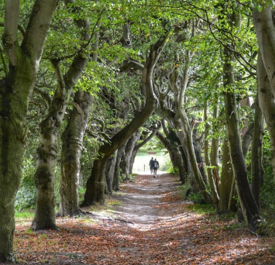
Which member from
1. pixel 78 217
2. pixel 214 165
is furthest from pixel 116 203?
pixel 214 165

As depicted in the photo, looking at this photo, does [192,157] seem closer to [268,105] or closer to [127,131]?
[127,131]

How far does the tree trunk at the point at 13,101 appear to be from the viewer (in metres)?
6.18

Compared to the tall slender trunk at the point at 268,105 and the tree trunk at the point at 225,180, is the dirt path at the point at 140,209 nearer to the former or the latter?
the tree trunk at the point at 225,180

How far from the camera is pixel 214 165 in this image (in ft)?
45.9

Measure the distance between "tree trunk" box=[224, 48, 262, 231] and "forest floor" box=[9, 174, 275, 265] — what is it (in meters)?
0.48

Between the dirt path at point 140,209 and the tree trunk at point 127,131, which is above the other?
the tree trunk at point 127,131

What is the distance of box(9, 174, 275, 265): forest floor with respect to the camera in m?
7.58

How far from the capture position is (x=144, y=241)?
1109cm

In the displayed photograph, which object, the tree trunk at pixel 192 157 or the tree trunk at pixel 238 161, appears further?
the tree trunk at pixel 192 157

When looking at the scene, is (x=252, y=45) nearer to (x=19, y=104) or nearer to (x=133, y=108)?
(x=19, y=104)

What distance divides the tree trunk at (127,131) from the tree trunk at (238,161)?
5051 millimetres

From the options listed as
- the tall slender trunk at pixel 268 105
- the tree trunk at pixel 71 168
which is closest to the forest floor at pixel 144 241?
the tree trunk at pixel 71 168

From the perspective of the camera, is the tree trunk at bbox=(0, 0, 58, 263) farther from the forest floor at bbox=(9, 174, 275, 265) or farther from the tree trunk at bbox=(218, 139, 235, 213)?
the tree trunk at bbox=(218, 139, 235, 213)

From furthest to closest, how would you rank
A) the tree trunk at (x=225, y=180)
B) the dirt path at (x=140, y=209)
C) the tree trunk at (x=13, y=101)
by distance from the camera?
the dirt path at (x=140, y=209), the tree trunk at (x=225, y=180), the tree trunk at (x=13, y=101)
